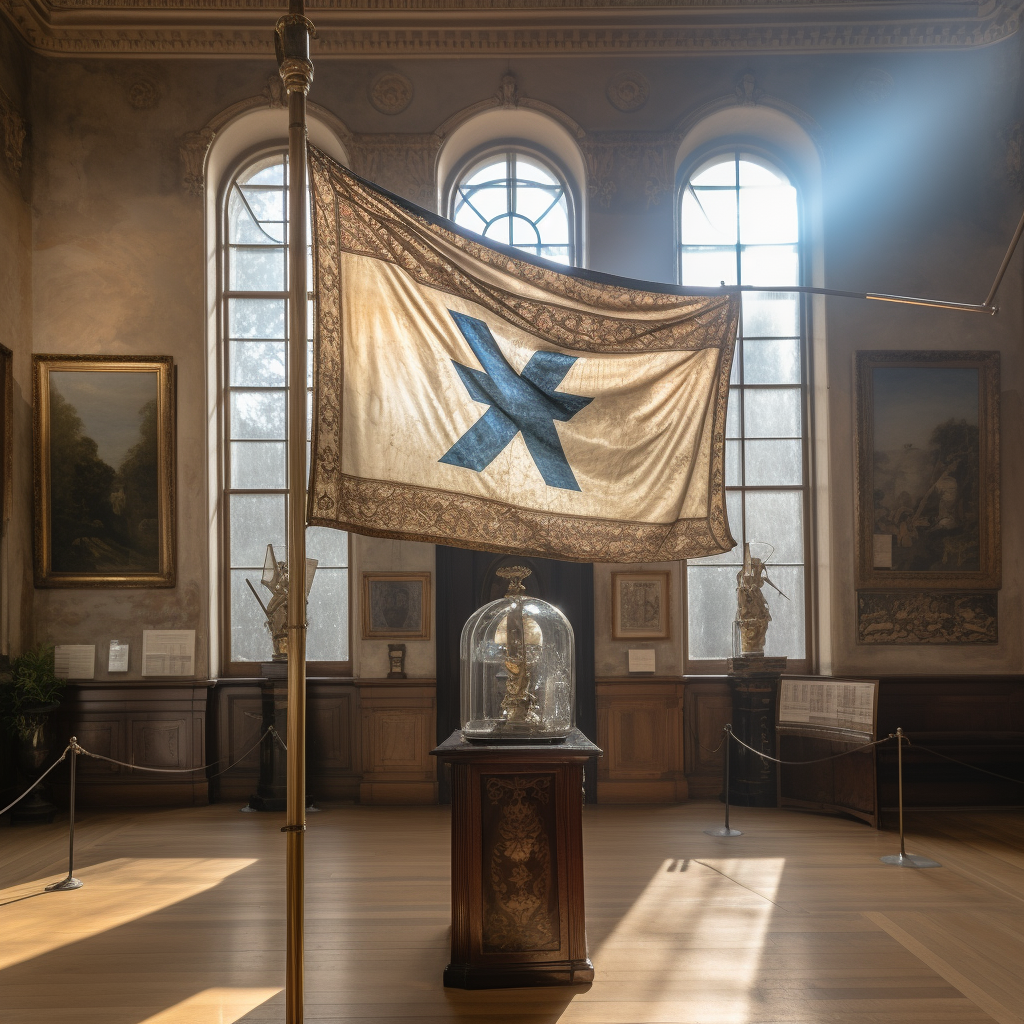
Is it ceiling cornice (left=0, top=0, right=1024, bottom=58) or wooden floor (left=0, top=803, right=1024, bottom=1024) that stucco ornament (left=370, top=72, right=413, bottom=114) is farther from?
wooden floor (left=0, top=803, right=1024, bottom=1024)

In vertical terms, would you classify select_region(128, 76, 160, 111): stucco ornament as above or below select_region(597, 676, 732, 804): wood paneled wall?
above

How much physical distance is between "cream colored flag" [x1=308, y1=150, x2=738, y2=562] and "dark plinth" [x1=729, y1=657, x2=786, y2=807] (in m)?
5.29

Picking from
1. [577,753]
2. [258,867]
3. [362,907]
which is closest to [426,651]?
[258,867]

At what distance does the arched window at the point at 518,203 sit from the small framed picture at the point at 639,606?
12.4ft

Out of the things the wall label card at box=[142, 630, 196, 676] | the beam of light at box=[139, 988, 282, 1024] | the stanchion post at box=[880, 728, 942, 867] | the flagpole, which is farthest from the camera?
the wall label card at box=[142, 630, 196, 676]

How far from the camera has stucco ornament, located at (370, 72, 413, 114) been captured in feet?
32.9

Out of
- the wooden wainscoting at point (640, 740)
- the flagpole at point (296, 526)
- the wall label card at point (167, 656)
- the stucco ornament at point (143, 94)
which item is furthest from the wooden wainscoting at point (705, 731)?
the stucco ornament at point (143, 94)

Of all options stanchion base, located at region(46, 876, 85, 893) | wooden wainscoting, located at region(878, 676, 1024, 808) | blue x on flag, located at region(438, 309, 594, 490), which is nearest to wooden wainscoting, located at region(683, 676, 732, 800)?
wooden wainscoting, located at region(878, 676, 1024, 808)

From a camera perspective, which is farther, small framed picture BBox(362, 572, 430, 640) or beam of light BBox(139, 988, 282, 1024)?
small framed picture BBox(362, 572, 430, 640)

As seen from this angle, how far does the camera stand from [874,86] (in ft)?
33.2

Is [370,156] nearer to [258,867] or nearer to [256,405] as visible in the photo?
[256,405]

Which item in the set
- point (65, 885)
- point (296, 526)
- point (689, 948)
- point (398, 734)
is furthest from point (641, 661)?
point (296, 526)

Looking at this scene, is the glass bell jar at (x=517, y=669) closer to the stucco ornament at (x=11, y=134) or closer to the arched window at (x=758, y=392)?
the arched window at (x=758, y=392)

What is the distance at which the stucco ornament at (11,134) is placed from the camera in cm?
926
